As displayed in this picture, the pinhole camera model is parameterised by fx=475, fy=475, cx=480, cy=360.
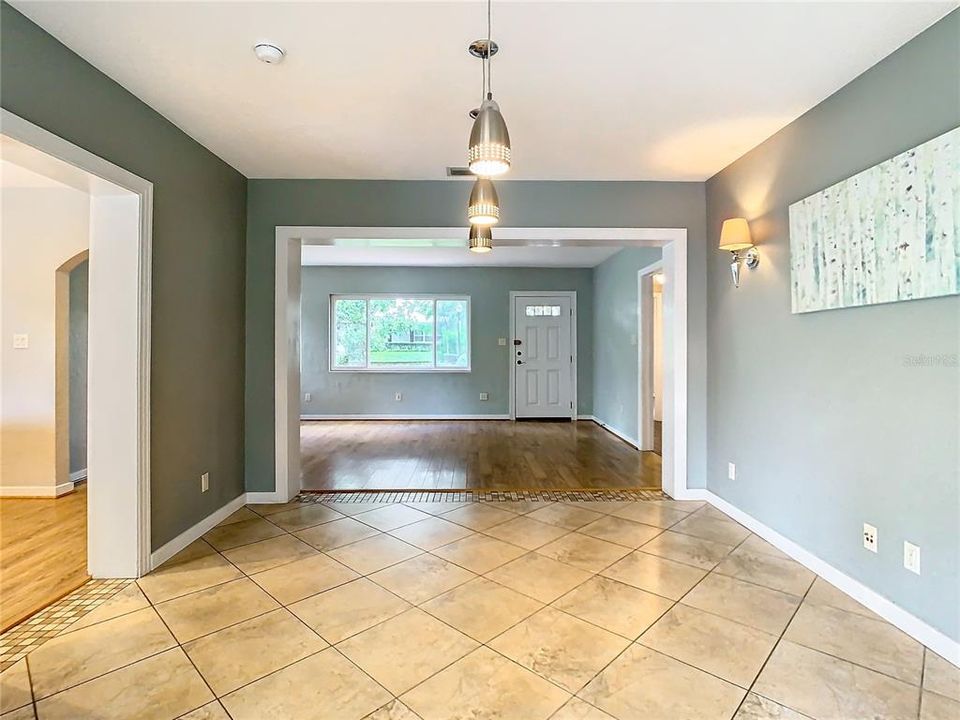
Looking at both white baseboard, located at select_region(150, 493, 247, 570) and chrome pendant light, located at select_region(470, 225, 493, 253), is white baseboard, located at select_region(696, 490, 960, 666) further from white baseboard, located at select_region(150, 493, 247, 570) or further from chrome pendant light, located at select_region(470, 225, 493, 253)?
white baseboard, located at select_region(150, 493, 247, 570)

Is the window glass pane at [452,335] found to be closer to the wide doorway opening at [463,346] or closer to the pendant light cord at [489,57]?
the wide doorway opening at [463,346]

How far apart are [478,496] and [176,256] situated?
2602mm

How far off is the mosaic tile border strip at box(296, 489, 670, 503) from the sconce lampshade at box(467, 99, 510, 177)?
8.87ft

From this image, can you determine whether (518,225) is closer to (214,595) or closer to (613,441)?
(214,595)

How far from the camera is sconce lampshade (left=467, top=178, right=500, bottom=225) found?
6.56ft

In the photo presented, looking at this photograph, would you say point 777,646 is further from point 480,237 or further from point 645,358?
point 645,358

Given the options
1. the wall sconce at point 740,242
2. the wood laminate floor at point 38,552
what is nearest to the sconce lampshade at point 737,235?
the wall sconce at point 740,242

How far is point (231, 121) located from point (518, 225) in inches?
77.5

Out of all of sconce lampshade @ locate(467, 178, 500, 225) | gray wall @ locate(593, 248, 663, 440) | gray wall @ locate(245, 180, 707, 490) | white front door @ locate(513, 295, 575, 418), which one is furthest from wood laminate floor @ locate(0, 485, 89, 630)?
white front door @ locate(513, 295, 575, 418)

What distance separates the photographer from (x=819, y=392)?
249cm

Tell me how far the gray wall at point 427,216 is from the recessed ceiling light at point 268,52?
1587 mm

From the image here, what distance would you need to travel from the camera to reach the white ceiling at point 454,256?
6211 mm

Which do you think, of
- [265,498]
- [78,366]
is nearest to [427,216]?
[265,498]

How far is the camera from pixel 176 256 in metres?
2.74
